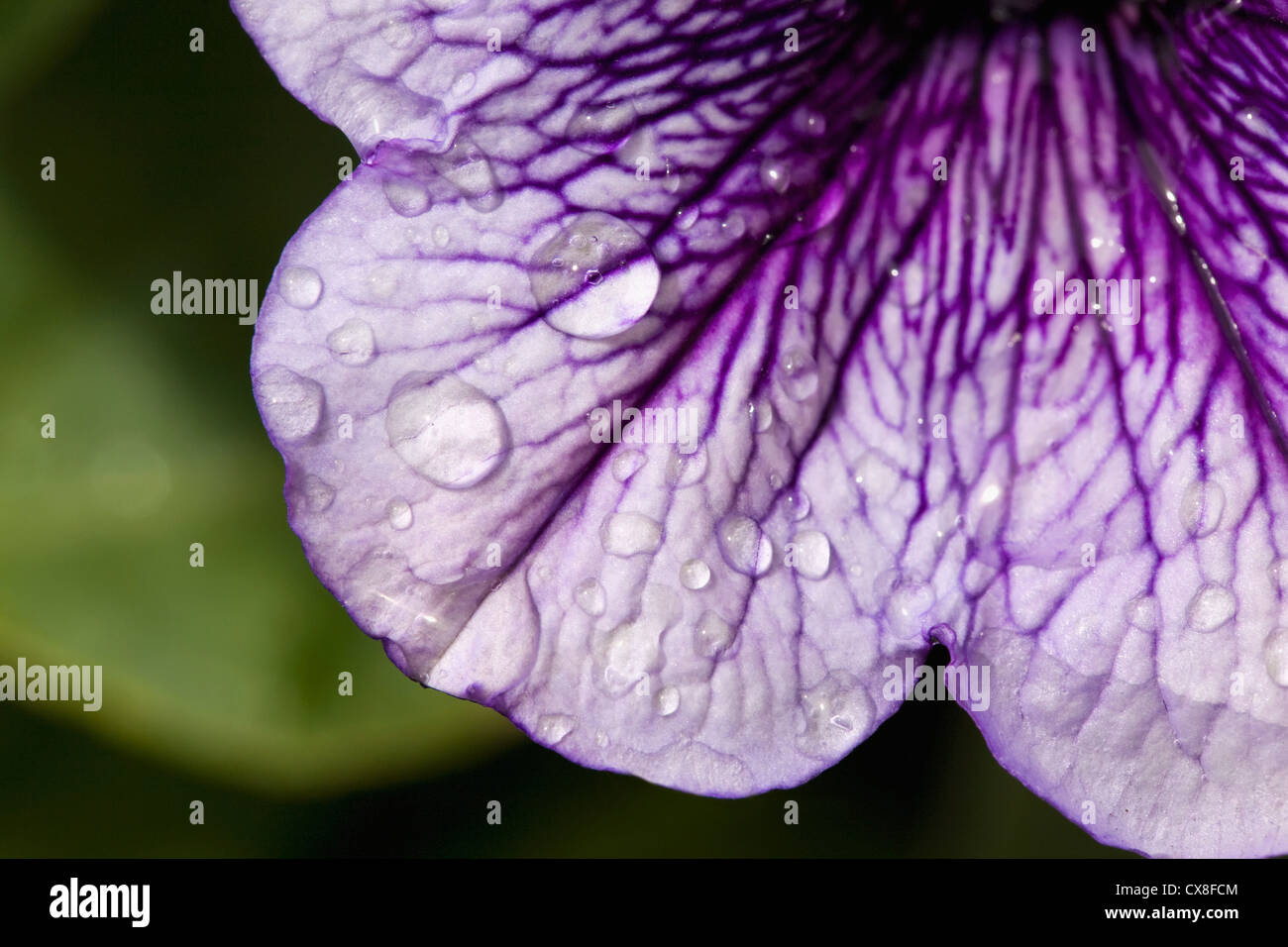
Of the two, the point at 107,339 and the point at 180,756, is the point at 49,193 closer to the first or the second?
the point at 107,339

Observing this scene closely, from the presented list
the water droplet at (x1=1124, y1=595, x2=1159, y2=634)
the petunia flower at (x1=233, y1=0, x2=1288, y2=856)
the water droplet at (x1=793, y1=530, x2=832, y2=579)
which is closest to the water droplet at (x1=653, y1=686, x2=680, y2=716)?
the petunia flower at (x1=233, y1=0, x2=1288, y2=856)

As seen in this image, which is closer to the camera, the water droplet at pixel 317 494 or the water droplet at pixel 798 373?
the water droplet at pixel 317 494

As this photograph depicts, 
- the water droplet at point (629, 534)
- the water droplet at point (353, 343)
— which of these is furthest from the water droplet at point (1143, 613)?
the water droplet at point (353, 343)

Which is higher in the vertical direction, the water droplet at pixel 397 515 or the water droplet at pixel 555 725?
the water droplet at pixel 397 515

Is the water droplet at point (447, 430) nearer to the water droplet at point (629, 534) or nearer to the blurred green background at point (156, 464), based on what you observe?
the water droplet at point (629, 534)

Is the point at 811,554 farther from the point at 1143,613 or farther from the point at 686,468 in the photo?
the point at 1143,613

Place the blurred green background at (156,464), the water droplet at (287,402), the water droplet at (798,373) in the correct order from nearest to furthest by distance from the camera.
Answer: the water droplet at (287,402), the water droplet at (798,373), the blurred green background at (156,464)

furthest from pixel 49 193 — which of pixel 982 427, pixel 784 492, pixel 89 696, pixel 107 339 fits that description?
pixel 982 427
